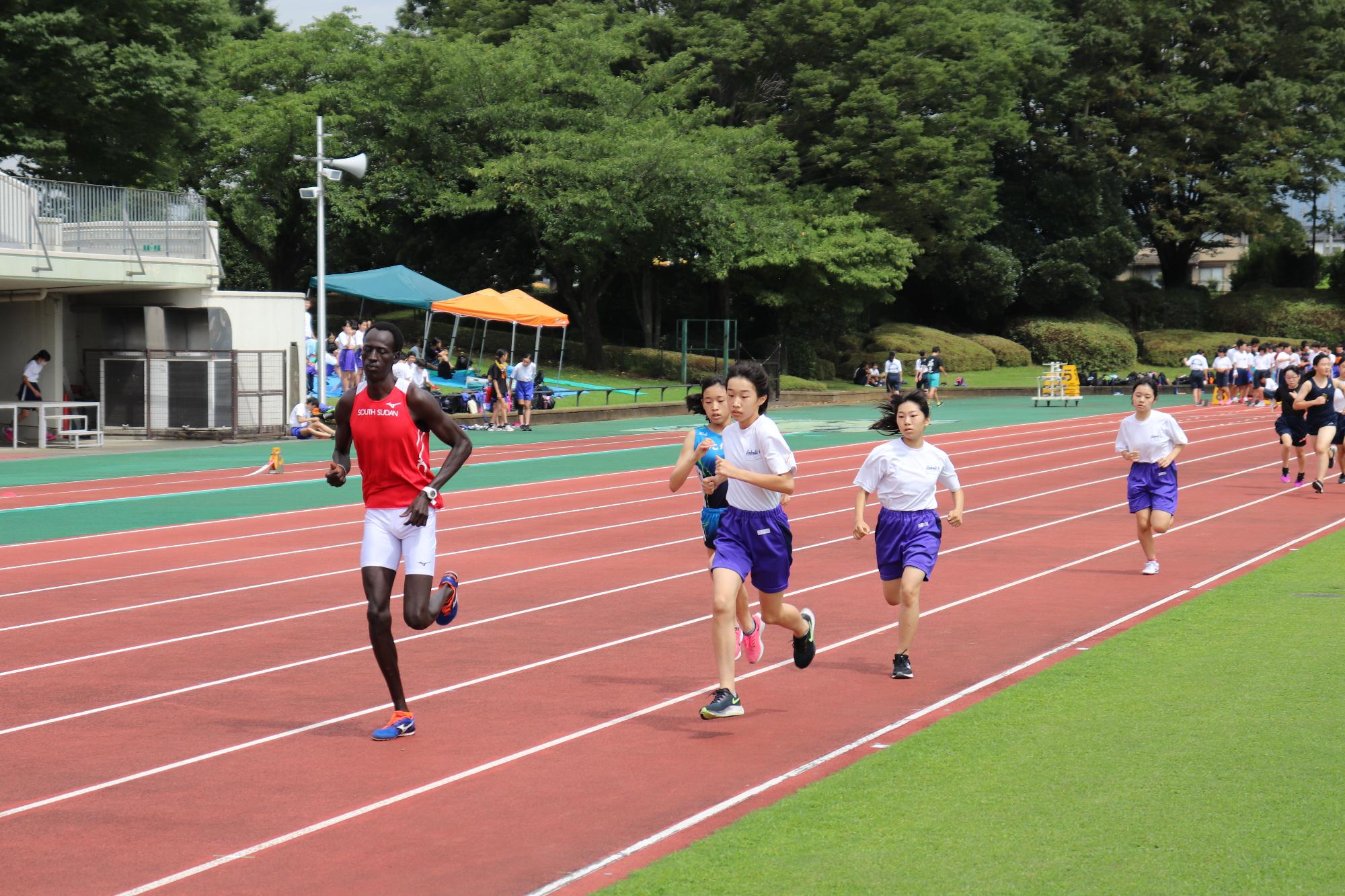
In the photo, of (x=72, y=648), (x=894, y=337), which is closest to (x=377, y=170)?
(x=894, y=337)

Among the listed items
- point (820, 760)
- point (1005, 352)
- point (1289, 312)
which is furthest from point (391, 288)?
point (1289, 312)

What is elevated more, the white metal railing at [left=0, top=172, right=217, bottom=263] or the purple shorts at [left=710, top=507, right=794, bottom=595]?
the white metal railing at [left=0, top=172, right=217, bottom=263]

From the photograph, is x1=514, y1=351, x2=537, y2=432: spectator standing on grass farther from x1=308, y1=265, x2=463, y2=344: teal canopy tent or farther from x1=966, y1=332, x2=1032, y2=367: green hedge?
x1=966, y1=332, x2=1032, y2=367: green hedge

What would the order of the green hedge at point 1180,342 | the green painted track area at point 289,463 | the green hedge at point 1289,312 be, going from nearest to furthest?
the green painted track area at point 289,463 < the green hedge at point 1180,342 < the green hedge at point 1289,312

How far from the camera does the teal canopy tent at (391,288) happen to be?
35719mm

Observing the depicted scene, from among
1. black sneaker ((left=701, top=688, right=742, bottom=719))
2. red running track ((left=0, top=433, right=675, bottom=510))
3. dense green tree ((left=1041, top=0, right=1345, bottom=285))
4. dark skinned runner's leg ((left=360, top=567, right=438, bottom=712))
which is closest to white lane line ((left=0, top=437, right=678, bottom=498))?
red running track ((left=0, top=433, right=675, bottom=510))

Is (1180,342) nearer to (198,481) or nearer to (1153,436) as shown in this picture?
(198,481)

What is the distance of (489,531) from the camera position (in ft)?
53.4

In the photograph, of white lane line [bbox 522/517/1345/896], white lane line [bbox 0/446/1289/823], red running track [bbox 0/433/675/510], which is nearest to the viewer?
white lane line [bbox 522/517/1345/896]

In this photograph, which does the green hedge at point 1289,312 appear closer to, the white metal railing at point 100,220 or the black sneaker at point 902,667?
the white metal railing at point 100,220

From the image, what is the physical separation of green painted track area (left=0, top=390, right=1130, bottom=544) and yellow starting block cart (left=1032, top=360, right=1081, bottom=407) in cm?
337

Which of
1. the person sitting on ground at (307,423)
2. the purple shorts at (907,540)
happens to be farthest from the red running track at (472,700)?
the person sitting on ground at (307,423)

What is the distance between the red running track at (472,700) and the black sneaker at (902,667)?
69 mm

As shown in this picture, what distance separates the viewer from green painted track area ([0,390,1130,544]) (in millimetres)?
17734
